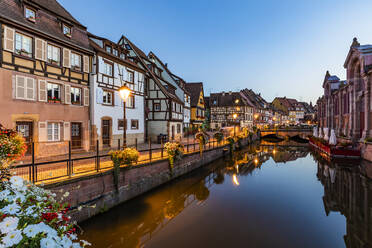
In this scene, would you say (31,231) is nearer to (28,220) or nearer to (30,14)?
(28,220)

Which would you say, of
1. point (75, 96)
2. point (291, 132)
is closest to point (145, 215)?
point (75, 96)

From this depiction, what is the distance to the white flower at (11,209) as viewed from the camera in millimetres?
1645

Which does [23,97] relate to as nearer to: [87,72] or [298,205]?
[87,72]

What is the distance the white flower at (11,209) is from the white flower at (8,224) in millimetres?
72

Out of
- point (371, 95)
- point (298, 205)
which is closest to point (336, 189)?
point (298, 205)

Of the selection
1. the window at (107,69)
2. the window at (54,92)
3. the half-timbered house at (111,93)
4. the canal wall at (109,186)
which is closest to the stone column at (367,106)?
the canal wall at (109,186)

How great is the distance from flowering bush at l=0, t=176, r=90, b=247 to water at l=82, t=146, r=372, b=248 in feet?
21.3

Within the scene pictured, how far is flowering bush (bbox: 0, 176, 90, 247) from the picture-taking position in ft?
4.63

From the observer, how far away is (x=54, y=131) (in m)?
13.7

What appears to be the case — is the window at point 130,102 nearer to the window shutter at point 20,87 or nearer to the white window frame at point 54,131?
the white window frame at point 54,131

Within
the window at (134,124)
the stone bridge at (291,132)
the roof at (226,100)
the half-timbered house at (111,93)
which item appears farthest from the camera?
the roof at (226,100)

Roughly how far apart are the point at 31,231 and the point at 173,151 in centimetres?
1276

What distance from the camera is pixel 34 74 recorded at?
12.4 metres

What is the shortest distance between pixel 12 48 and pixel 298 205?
1825 cm
